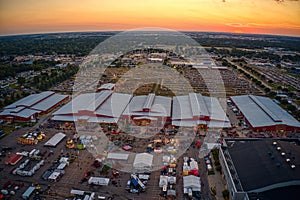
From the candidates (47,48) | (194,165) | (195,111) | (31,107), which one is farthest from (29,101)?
(47,48)

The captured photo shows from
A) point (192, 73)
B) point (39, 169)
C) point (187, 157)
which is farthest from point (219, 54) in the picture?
point (39, 169)

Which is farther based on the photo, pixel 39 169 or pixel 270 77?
pixel 270 77

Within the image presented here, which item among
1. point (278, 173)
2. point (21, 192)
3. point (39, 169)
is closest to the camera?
point (278, 173)

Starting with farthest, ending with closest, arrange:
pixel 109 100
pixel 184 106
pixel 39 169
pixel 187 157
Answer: pixel 109 100 < pixel 184 106 < pixel 187 157 < pixel 39 169

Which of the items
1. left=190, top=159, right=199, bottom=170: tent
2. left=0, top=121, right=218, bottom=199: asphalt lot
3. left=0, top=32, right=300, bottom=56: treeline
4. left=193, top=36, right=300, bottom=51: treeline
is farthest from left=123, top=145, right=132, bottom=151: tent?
left=193, top=36, right=300, bottom=51: treeline

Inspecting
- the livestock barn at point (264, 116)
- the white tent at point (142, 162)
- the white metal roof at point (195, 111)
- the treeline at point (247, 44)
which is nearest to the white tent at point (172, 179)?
the white tent at point (142, 162)

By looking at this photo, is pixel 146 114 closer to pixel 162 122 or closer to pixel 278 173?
pixel 162 122

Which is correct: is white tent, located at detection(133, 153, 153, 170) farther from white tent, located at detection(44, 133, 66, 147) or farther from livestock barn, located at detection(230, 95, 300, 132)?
livestock barn, located at detection(230, 95, 300, 132)
